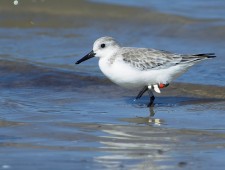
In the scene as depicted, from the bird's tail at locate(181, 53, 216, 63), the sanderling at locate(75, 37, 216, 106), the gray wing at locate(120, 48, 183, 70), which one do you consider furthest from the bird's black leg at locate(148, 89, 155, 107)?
the bird's tail at locate(181, 53, 216, 63)

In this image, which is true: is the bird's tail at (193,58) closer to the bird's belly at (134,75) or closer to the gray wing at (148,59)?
the gray wing at (148,59)

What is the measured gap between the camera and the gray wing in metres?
9.29

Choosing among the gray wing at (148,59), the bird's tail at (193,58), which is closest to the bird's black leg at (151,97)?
the gray wing at (148,59)

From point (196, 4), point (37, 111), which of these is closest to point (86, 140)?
point (37, 111)

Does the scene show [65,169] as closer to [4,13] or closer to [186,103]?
[186,103]

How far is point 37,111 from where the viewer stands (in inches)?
340

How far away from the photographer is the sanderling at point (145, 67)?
9.27 metres

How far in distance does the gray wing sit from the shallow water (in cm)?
53

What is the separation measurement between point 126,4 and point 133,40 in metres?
2.20

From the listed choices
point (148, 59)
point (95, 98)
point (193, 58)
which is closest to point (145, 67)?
point (148, 59)

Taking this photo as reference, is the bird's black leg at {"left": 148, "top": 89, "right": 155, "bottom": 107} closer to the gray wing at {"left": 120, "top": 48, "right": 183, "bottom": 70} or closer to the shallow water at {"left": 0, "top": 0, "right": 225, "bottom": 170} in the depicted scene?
the shallow water at {"left": 0, "top": 0, "right": 225, "bottom": 170}

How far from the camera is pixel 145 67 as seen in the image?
9.32 m

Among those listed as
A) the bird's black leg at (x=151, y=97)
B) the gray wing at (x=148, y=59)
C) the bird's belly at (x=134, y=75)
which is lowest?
the bird's black leg at (x=151, y=97)

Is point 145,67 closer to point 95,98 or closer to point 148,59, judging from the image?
point 148,59
